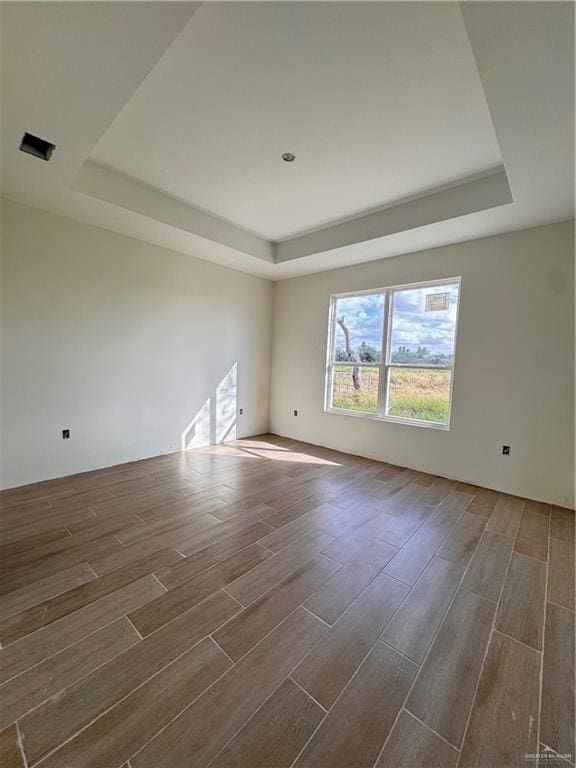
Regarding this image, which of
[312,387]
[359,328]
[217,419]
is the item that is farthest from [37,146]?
[312,387]

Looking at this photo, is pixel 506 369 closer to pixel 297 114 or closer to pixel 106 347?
pixel 297 114

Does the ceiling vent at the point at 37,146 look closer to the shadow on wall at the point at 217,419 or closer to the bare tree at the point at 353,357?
the shadow on wall at the point at 217,419

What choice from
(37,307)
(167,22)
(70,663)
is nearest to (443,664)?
(70,663)

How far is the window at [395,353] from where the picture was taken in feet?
12.1

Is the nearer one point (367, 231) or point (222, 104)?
point (222, 104)

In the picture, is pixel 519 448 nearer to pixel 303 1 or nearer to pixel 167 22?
pixel 303 1

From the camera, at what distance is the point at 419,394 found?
3881 mm

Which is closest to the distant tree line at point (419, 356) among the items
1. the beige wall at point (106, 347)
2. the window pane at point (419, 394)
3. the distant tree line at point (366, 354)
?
the window pane at point (419, 394)

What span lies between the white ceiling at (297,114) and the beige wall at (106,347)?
383mm

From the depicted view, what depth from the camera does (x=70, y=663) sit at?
4.29ft

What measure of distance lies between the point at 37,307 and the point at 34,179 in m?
1.13

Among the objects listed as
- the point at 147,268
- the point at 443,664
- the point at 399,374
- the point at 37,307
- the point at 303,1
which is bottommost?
the point at 443,664

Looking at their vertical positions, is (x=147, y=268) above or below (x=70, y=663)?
above

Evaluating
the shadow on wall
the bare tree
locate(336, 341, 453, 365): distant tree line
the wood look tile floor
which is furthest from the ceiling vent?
locate(336, 341, 453, 365): distant tree line
